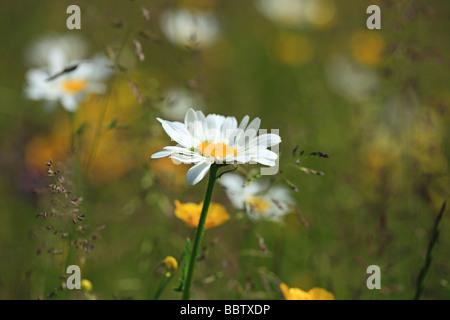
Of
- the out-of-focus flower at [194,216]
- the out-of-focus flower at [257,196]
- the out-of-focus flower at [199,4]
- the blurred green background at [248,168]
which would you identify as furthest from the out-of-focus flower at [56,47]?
the out-of-focus flower at [194,216]

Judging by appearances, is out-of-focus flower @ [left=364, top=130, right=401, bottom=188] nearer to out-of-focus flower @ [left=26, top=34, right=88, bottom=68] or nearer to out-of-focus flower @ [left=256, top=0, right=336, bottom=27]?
out-of-focus flower @ [left=26, top=34, right=88, bottom=68]

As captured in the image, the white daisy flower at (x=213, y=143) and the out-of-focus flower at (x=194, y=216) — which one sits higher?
the white daisy flower at (x=213, y=143)

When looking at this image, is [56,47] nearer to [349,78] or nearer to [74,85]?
[74,85]

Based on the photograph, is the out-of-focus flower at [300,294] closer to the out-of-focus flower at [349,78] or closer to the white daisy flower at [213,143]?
the white daisy flower at [213,143]

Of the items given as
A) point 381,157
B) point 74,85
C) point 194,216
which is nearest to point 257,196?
point 194,216

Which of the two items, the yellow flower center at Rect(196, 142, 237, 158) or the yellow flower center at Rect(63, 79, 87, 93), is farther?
the yellow flower center at Rect(63, 79, 87, 93)

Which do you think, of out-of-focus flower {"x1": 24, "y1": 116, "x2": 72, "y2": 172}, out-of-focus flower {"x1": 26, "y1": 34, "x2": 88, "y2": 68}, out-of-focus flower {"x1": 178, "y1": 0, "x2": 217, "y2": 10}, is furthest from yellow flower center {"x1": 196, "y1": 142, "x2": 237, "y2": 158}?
out-of-focus flower {"x1": 178, "y1": 0, "x2": 217, "y2": 10}
